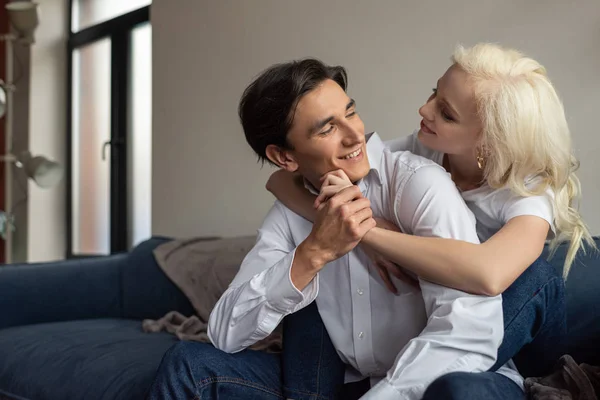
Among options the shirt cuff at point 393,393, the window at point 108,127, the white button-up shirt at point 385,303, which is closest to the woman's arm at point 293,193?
the white button-up shirt at point 385,303

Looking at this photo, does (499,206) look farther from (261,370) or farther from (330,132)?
(261,370)

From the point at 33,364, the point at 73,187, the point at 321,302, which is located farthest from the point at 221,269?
the point at 73,187

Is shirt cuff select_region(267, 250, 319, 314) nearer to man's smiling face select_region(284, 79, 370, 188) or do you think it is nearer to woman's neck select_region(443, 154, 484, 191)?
man's smiling face select_region(284, 79, 370, 188)

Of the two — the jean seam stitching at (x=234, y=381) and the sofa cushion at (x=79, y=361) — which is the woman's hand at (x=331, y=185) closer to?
the jean seam stitching at (x=234, y=381)

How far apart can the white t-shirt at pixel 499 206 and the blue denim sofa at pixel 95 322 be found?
346 mm

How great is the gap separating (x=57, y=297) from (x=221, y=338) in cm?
155

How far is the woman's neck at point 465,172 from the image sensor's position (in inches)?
68.6

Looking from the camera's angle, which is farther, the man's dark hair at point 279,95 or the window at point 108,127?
the window at point 108,127

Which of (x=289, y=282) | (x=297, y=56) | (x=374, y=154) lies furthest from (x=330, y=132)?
(x=297, y=56)

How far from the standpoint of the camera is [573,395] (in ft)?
5.02

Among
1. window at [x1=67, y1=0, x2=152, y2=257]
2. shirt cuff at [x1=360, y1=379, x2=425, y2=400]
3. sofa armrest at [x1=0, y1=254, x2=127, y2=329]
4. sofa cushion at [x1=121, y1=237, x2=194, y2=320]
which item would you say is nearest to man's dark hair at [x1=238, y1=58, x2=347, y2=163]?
shirt cuff at [x1=360, y1=379, x2=425, y2=400]

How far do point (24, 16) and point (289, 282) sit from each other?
385 cm

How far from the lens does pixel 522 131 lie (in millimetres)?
1591

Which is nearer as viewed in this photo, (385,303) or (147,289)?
(385,303)
